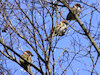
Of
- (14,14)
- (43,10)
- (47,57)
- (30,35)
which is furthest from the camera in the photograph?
(14,14)

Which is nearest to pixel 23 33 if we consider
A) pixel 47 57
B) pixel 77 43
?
pixel 47 57

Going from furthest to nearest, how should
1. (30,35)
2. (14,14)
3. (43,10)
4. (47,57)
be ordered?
(14,14), (30,35), (43,10), (47,57)

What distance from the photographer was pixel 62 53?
380 cm

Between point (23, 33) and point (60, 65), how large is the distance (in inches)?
38.8

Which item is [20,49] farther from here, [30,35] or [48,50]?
[48,50]

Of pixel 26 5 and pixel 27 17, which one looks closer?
pixel 27 17

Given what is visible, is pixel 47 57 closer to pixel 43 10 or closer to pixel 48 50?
pixel 48 50

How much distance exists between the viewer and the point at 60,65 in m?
3.83

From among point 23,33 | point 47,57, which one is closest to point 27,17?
point 23,33

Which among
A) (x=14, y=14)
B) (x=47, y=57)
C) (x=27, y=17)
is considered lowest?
(x=47, y=57)

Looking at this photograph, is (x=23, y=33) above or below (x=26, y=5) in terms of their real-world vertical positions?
below

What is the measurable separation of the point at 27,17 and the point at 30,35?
0.37 meters

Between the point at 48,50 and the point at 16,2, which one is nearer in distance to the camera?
the point at 48,50

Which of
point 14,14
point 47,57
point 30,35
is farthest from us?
point 14,14
